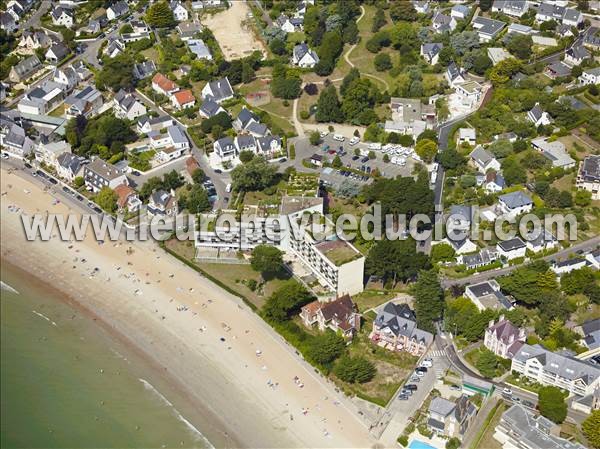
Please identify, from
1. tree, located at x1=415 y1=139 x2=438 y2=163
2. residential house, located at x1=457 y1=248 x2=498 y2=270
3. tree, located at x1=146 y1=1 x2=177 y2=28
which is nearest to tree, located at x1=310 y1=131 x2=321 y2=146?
tree, located at x1=415 y1=139 x2=438 y2=163

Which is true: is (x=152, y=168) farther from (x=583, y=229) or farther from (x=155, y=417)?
(x=583, y=229)

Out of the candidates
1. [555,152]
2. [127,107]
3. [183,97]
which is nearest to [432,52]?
[555,152]

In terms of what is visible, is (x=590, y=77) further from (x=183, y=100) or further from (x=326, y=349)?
(x=326, y=349)

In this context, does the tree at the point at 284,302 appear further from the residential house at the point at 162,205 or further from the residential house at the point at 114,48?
the residential house at the point at 114,48

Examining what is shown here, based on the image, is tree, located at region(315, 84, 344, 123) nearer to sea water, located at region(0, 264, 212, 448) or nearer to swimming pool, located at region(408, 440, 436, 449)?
sea water, located at region(0, 264, 212, 448)

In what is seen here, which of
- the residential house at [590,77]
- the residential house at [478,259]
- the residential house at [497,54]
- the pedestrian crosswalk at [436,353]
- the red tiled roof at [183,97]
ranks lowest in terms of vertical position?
the pedestrian crosswalk at [436,353]

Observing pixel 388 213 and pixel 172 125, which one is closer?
pixel 388 213

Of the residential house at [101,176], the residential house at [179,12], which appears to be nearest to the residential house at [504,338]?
the residential house at [101,176]

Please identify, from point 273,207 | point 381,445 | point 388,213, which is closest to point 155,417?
point 381,445
